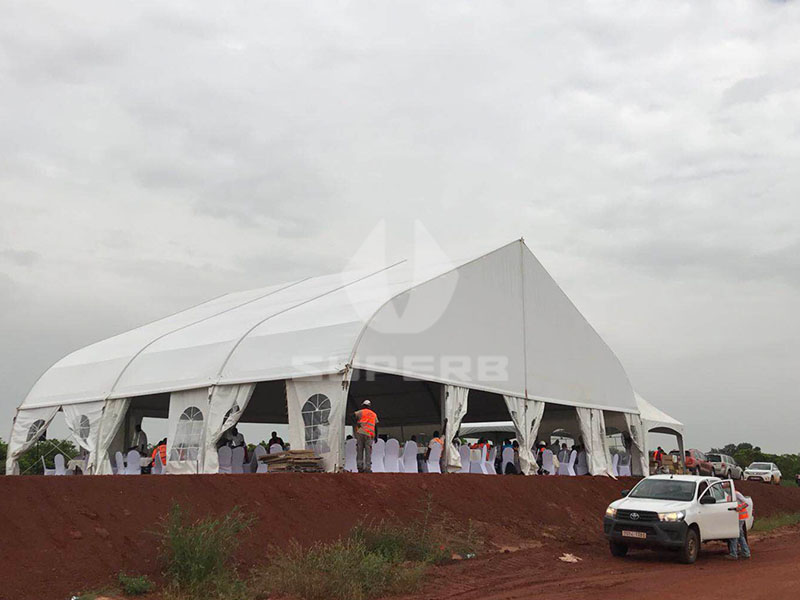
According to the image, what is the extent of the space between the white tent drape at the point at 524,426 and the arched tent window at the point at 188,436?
7.16 metres

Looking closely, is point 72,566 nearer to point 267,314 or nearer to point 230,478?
point 230,478

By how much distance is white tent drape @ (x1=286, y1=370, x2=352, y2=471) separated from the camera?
15688 millimetres

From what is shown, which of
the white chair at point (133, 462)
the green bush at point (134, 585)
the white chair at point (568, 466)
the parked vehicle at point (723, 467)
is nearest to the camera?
the green bush at point (134, 585)

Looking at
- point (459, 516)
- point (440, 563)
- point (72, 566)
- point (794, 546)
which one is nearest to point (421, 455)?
point (459, 516)

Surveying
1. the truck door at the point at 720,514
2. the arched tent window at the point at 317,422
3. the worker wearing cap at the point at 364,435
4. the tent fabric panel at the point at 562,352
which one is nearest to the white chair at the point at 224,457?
the arched tent window at the point at 317,422

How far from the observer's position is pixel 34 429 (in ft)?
77.5

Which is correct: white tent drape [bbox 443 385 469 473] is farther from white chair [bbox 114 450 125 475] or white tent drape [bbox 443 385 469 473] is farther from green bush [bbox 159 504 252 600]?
white chair [bbox 114 450 125 475]

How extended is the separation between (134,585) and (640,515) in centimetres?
809

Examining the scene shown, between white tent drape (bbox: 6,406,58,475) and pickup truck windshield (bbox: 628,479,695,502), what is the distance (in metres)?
16.3

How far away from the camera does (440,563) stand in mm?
12453

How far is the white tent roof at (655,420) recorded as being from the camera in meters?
27.7

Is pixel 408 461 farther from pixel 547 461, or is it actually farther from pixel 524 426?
pixel 547 461

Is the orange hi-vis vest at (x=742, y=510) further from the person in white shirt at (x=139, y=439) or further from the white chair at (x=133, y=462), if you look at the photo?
the person in white shirt at (x=139, y=439)

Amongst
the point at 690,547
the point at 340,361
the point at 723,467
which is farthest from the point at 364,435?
the point at 723,467
